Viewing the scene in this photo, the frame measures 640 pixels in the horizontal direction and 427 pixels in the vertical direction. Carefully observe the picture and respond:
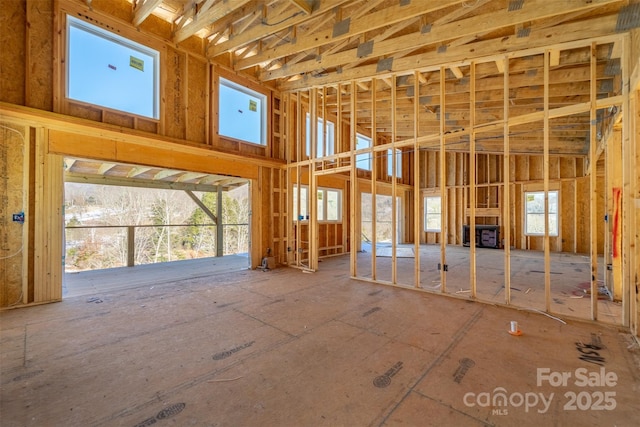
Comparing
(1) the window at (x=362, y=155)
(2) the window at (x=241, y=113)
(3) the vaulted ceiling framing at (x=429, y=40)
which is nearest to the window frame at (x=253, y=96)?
(2) the window at (x=241, y=113)

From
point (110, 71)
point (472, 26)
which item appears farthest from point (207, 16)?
point (472, 26)

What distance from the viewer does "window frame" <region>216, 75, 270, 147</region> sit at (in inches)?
251

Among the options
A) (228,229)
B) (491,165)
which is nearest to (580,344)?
(491,165)

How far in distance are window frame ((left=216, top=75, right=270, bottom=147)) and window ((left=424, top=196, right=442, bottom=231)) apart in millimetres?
9647

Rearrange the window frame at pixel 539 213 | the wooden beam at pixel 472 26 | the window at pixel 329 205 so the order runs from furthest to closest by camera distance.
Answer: the window frame at pixel 539 213
the window at pixel 329 205
the wooden beam at pixel 472 26

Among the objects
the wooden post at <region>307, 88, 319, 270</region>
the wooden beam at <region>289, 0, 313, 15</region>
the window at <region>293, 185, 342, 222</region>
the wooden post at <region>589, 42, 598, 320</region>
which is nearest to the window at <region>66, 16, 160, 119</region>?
the wooden beam at <region>289, 0, 313, 15</region>

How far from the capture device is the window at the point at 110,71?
4.52 m

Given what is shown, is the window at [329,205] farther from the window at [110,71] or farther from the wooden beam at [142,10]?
the wooden beam at [142,10]

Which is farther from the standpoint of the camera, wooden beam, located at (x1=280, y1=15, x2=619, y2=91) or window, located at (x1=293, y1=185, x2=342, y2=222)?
window, located at (x1=293, y1=185, x2=342, y2=222)

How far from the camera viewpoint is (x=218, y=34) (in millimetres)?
5781

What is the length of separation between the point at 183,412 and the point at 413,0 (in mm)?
5327

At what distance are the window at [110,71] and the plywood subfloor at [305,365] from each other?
11.6 feet

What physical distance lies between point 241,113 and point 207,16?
94.6 inches

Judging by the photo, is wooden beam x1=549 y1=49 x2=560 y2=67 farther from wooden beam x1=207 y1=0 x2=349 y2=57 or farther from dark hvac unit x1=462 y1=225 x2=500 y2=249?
dark hvac unit x1=462 y1=225 x2=500 y2=249
